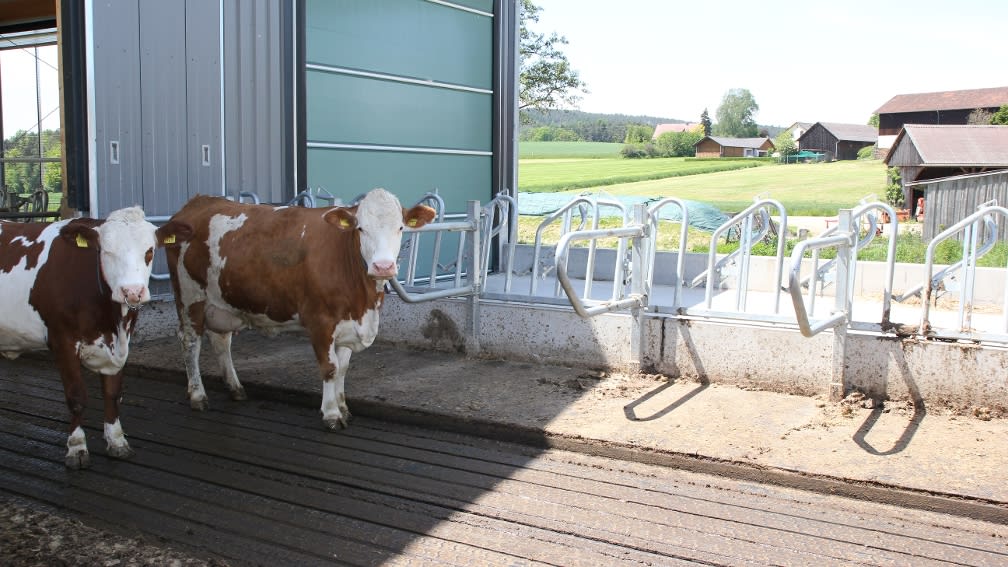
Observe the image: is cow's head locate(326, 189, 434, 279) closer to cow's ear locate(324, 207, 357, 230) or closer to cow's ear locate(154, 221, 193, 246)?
cow's ear locate(324, 207, 357, 230)

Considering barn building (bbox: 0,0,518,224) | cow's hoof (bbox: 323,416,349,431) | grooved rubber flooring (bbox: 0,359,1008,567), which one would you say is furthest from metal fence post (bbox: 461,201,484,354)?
barn building (bbox: 0,0,518,224)

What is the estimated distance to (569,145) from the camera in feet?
299

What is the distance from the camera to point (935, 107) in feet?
253

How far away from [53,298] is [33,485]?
1028 mm

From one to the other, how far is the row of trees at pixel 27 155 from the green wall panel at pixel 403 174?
763 cm

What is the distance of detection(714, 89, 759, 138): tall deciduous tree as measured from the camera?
404ft

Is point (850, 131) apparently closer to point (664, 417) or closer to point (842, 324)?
point (842, 324)

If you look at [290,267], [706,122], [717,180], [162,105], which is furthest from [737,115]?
[290,267]

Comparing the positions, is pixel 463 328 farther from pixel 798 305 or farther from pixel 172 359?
pixel 798 305

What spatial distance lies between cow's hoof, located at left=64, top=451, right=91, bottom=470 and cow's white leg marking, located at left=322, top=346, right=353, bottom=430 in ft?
4.38

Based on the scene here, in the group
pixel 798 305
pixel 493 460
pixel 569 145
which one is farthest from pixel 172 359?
pixel 569 145

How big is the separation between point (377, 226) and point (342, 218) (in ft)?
0.86

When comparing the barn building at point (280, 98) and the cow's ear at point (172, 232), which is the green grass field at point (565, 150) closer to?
the barn building at point (280, 98)

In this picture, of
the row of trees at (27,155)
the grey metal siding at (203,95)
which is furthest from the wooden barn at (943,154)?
the grey metal siding at (203,95)
